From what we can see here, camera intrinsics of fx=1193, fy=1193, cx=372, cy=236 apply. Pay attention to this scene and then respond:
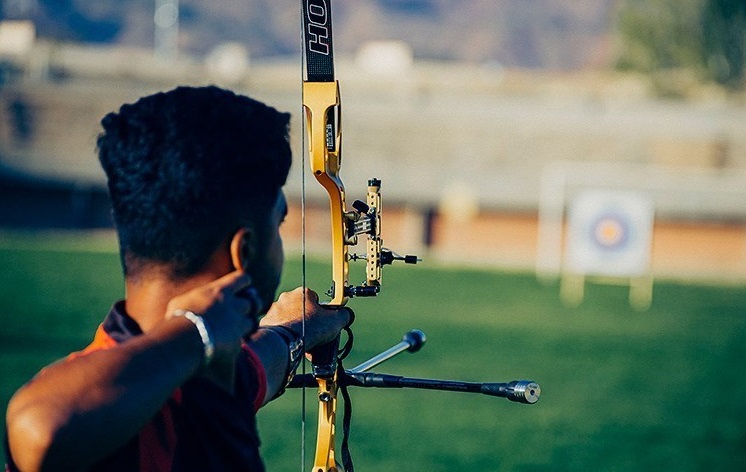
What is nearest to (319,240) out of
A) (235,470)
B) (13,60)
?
(13,60)

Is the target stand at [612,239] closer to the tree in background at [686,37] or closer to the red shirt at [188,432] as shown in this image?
the red shirt at [188,432]

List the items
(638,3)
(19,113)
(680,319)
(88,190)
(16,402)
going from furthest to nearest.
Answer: (638,3), (19,113), (88,190), (680,319), (16,402)

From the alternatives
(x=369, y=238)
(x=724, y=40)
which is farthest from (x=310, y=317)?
(x=724, y=40)

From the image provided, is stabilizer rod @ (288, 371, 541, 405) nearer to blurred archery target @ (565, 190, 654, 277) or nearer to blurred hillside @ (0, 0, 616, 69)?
blurred archery target @ (565, 190, 654, 277)

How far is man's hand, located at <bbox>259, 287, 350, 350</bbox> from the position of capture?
2018 millimetres

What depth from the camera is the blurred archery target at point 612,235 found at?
19.7 metres

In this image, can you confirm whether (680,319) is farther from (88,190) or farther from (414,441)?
(88,190)

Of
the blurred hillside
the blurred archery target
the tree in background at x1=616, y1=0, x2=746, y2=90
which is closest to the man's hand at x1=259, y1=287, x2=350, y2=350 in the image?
the blurred archery target

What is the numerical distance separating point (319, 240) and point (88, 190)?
604cm

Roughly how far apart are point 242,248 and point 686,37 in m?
53.1

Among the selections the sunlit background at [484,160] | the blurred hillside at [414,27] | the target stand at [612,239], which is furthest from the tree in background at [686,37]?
the blurred hillside at [414,27]

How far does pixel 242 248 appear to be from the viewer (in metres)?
1.51

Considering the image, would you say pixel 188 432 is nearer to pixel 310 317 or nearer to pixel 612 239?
pixel 310 317

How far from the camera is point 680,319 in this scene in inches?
585
